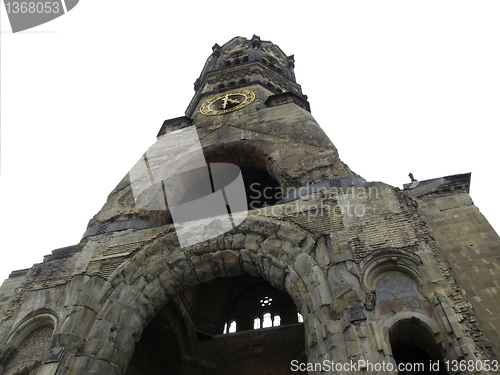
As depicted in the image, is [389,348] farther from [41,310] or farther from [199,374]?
[199,374]

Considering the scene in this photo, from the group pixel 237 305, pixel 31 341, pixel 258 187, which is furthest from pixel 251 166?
pixel 31 341

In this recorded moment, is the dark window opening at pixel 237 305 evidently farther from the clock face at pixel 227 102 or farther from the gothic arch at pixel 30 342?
the clock face at pixel 227 102

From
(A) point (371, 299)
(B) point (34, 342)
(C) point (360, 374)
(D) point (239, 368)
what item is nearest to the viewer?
(C) point (360, 374)

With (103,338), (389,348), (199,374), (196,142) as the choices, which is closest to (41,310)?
(103,338)

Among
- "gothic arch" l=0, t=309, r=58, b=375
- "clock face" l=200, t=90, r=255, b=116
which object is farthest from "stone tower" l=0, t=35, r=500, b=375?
"clock face" l=200, t=90, r=255, b=116

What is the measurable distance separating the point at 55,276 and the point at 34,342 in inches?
53.3

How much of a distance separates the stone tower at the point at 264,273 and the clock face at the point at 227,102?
183 centimetres

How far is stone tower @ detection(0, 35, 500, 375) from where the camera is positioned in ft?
17.3

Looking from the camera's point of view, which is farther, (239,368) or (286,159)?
(239,368)

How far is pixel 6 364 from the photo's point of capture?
6.34 m

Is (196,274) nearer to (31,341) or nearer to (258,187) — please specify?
(31,341)

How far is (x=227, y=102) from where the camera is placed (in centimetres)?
1480

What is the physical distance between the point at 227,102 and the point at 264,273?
30.4 feet

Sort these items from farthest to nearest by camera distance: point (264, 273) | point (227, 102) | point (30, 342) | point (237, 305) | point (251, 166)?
point (227, 102)
point (237, 305)
point (251, 166)
point (264, 273)
point (30, 342)
